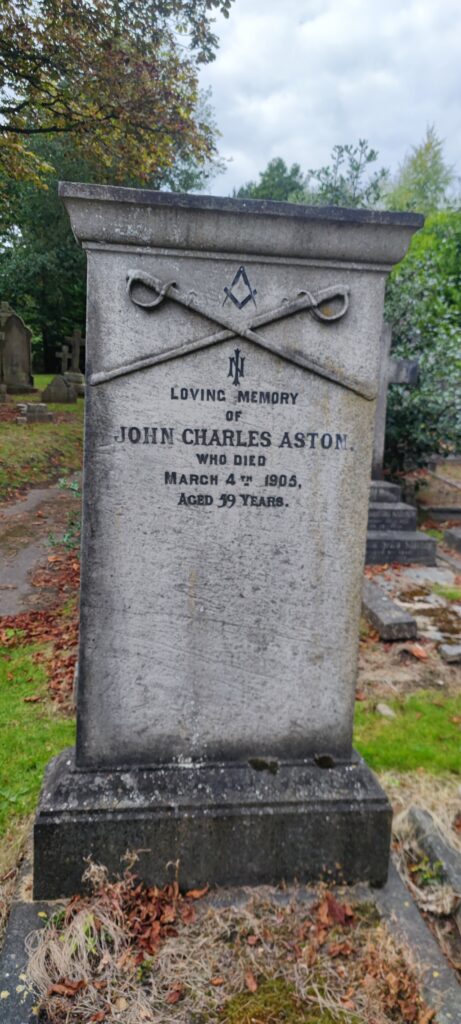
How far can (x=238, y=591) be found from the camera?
2498 millimetres

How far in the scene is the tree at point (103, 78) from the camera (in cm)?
996

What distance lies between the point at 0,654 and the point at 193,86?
1146 centimetres

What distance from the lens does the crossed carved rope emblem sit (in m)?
2.23

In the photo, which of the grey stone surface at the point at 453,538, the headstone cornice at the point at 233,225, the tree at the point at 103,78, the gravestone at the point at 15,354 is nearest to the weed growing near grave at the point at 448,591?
the grey stone surface at the point at 453,538

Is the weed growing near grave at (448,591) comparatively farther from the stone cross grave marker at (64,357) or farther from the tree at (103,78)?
the stone cross grave marker at (64,357)

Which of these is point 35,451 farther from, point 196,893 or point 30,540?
point 196,893

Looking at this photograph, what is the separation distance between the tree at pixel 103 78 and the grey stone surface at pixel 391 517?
796 centimetres

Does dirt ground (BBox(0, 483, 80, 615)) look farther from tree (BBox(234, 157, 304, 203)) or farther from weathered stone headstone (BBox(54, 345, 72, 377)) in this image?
tree (BBox(234, 157, 304, 203))

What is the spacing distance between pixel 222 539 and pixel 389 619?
10.5 feet

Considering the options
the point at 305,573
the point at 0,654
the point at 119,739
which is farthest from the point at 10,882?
the point at 0,654

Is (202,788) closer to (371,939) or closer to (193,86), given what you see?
(371,939)

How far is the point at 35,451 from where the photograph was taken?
12664mm

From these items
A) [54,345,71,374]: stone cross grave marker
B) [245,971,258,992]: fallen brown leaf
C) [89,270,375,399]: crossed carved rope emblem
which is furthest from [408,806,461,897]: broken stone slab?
[54,345,71,374]: stone cross grave marker

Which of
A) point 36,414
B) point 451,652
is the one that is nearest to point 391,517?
point 451,652
